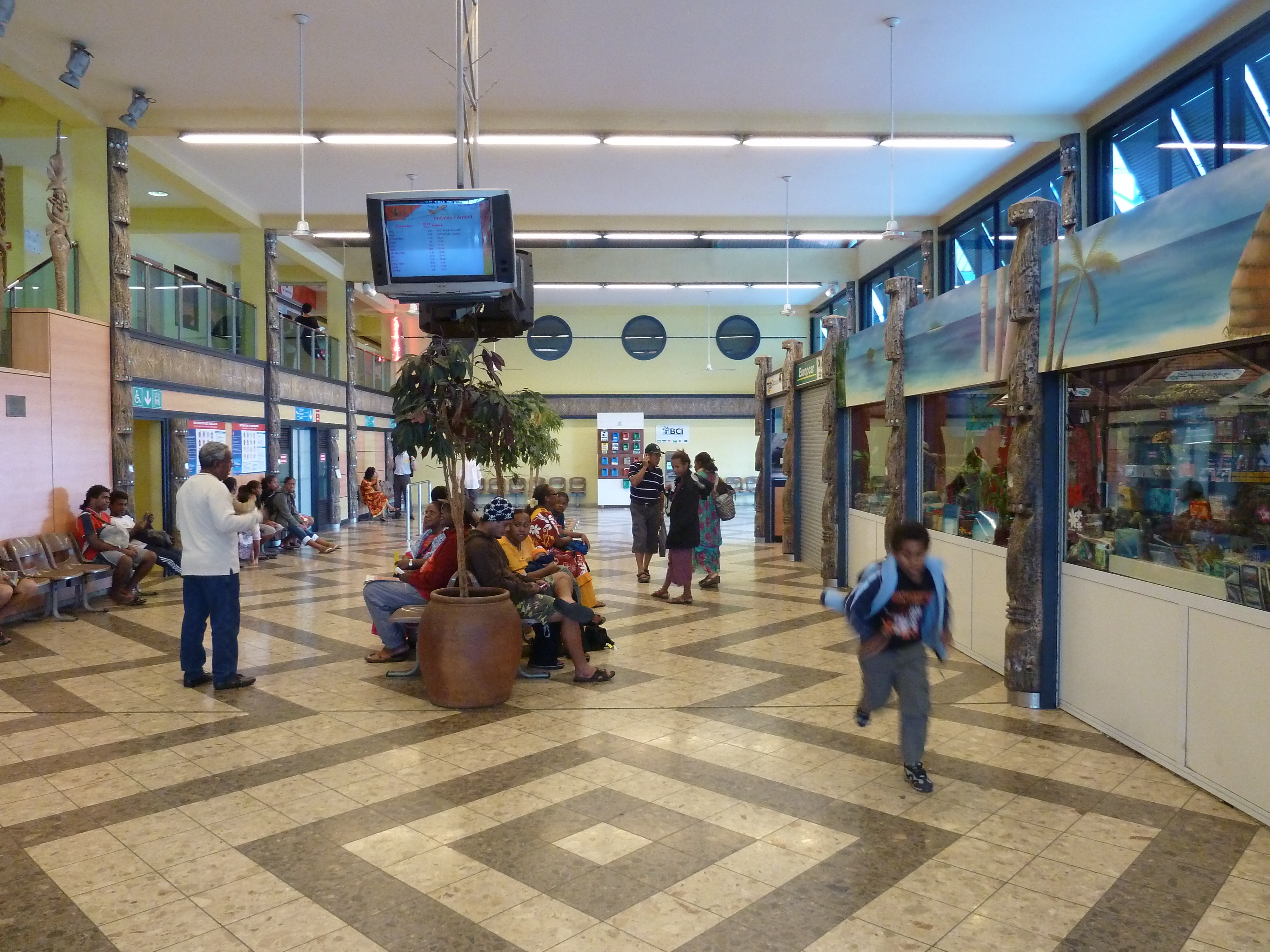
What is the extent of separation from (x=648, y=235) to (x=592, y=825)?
1106 cm

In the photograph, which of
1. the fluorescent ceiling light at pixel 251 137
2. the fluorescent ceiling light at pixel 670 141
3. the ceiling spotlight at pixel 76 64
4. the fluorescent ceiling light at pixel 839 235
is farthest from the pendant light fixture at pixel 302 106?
the fluorescent ceiling light at pixel 839 235

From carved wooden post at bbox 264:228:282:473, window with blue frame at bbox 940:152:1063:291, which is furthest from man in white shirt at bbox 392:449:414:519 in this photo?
window with blue frame at bbox 940:152:1063:291

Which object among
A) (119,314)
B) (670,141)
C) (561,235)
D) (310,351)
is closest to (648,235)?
(561,235)

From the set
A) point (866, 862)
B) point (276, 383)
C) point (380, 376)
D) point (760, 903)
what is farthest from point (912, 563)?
point (380, 376)

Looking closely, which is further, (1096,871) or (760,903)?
(1096,871)

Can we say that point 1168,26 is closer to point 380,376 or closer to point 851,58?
point 851,58

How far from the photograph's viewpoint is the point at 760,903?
2936 mm

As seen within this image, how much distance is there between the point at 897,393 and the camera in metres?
7.66

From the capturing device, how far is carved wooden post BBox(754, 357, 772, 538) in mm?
13992

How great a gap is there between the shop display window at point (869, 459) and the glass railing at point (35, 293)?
787cm

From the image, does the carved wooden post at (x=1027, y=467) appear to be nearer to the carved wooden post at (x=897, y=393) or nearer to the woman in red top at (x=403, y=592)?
the carved wooden post at (x=897, y=393)

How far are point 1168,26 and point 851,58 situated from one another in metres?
2.46

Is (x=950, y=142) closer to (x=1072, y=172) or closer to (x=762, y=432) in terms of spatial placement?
(x=1072, y=172)

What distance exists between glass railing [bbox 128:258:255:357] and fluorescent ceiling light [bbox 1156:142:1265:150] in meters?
10.4
